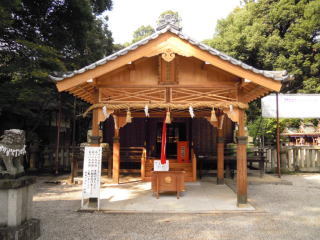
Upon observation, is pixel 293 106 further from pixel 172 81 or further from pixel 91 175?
pixel 91 175

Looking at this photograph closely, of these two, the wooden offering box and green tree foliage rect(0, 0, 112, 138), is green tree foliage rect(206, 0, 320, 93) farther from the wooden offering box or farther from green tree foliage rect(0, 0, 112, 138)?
the wooden offering box

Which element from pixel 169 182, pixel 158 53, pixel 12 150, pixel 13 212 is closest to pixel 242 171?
pixel 169 182

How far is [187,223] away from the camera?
6316 mm

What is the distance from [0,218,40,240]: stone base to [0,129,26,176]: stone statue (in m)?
1.04

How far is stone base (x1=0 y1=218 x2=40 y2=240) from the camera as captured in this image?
188 inches

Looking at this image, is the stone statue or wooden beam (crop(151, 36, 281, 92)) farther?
wooden beam (crop(151, 36, 281, 92))

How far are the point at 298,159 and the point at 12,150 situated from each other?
604 inches

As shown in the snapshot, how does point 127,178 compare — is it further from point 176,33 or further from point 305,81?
point 305,81

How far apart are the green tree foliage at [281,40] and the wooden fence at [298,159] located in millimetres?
5449

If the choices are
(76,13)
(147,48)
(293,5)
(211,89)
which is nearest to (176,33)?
(147,48)

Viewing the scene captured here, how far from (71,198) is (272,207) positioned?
6.73 meters

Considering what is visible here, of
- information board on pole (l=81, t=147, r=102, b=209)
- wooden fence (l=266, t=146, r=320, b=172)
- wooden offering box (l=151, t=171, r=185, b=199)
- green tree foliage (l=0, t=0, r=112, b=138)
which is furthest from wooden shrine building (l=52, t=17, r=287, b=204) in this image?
wooden fence (l=266, t=146, r=320, b=172)

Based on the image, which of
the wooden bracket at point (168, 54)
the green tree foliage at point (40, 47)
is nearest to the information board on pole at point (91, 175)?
the wooden bracket at point (168, 54)

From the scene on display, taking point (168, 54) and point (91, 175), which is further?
point (91, 175)
